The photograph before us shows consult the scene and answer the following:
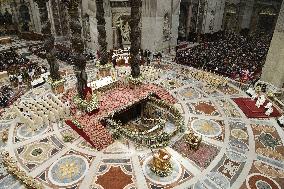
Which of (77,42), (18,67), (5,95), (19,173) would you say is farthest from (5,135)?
(18,67)

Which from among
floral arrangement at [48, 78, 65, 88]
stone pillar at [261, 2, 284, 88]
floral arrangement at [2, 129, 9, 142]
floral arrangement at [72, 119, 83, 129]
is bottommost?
floral arrangement at [2, 129, 9, 142]

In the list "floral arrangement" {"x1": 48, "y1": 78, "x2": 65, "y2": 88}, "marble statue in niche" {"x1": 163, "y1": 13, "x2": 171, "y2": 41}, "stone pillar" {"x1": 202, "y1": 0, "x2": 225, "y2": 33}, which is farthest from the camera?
"stone pillar" {"x1": 202, "y1": 0, "x2": 225, "y2": 33}

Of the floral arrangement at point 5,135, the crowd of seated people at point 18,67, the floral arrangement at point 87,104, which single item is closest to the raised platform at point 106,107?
the floral arrangement at point 87,104

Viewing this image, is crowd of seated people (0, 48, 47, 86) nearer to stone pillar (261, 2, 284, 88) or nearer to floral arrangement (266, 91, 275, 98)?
floral arrangement (266, 91, 275, 98)

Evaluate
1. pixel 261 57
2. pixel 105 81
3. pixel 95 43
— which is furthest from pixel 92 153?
pixel 261 57

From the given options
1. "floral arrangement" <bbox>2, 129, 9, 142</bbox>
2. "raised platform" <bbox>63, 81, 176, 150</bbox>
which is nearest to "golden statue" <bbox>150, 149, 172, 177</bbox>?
"raised platform" <bbox>63, 81, 176, 150</bbox>

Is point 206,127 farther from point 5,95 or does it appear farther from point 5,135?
point 5,95

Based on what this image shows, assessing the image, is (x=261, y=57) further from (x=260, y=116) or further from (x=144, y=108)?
(x=144, y=108)
